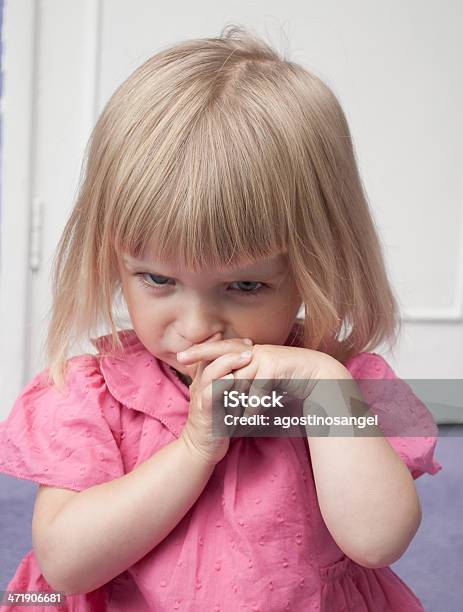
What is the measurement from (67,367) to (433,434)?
1.20ft

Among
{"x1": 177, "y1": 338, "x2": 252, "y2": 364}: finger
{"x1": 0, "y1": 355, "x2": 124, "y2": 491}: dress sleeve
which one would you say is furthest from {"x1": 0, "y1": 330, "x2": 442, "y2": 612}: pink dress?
{"x1": 177, "y1": 338, "x2": 252, "y2": 364}: finger

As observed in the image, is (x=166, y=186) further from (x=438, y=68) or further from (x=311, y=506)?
(x=438, y=68)

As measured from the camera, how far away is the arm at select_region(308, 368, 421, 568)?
2.35 feet

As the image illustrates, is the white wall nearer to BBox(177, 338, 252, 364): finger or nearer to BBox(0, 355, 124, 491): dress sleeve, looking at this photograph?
BBox(0, 355, 124, 491): dress sleeve

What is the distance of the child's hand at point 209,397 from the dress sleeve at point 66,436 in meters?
0.09

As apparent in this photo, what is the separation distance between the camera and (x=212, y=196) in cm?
69

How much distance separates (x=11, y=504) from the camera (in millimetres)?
1319

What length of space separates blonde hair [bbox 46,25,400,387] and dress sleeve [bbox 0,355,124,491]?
26 mm

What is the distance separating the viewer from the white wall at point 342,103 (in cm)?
159

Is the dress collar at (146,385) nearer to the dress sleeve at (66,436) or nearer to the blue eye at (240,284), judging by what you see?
the dress sleeve at (66,436)

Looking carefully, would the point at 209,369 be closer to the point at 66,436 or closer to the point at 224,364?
the point at 224,364

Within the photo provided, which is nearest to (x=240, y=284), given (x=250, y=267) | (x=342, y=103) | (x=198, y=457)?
(x=250, y=267)

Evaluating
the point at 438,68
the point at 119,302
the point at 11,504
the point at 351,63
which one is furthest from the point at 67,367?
the point at 438,68

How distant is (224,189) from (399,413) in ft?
0.99
